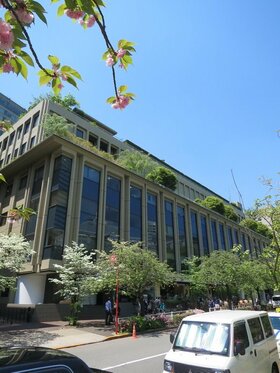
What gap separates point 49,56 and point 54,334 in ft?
59.0

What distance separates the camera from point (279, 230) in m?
18.2

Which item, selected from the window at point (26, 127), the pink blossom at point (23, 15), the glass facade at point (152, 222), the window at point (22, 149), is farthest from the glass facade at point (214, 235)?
the pink blossom at point (23, 15)

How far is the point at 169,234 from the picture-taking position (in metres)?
39.1

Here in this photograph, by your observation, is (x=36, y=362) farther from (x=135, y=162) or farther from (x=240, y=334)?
(x=135, y=162)

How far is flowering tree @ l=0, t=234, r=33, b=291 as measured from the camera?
21281 millimetres

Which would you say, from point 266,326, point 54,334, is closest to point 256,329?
point 266,326

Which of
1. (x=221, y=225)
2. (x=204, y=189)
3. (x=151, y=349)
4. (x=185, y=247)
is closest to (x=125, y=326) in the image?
(x=151, y=349)

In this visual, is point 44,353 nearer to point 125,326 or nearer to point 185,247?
point 125,326

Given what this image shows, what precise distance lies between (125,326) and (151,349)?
6452mm

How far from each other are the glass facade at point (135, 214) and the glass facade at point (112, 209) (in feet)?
6.28

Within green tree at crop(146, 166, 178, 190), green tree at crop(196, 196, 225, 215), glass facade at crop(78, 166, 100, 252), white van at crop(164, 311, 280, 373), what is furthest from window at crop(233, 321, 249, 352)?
green tree at crop(196, 196, 225, 215)

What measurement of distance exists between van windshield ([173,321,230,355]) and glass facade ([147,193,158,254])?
27.9 metres

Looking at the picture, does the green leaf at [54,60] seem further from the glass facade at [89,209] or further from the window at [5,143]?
the window at [5,143]

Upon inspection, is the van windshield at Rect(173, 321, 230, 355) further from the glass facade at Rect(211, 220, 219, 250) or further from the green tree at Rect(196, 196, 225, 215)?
the green tree at Rect(196, 196, 225, 215)
